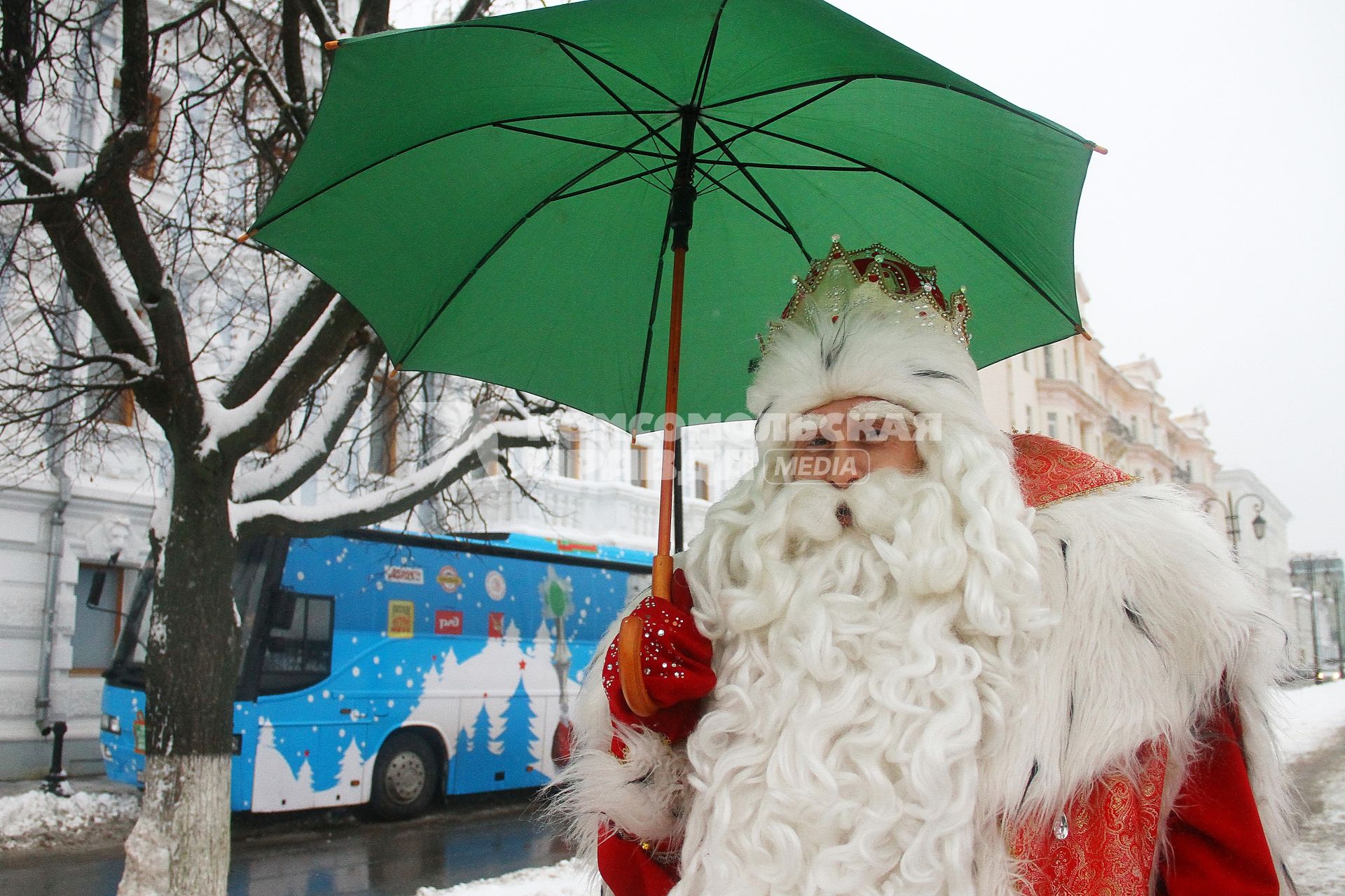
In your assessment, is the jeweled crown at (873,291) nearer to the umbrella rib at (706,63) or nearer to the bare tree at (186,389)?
the umbrella rib at (706,63)

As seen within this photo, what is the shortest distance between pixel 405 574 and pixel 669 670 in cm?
940

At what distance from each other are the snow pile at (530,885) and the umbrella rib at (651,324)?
483cm

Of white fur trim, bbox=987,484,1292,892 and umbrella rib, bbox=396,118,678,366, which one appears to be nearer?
white fur trim, bbox=987,484,1292,892

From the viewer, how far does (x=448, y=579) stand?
11.1 metres

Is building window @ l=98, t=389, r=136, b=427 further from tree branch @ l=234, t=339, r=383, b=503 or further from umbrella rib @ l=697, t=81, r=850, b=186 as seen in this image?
umbrella rib @ l=697, t=81, r=850, b=186

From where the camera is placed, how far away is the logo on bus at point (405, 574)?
10484 mm

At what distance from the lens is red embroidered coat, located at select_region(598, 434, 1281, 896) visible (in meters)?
1.62

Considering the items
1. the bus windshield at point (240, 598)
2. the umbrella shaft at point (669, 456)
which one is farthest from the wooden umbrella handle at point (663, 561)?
the bus windshield at point (240, 598)

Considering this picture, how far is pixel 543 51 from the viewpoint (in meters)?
2.05

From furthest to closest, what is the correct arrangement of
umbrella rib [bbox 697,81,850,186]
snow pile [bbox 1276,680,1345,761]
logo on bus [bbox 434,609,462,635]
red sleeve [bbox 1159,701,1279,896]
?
snow pile [bbox 1276,680,1345,761]
logo on bus [bbox 434,609,462,635]
umbrella rib [bbox 697,81,850,186]
red sleeve [bbox 1159,701,1279,896]

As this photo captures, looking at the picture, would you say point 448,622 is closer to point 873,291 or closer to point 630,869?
point 630,869

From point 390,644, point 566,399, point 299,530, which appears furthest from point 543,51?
point 390,644

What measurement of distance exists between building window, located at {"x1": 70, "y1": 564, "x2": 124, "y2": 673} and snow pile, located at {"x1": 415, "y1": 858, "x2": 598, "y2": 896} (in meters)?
8.29

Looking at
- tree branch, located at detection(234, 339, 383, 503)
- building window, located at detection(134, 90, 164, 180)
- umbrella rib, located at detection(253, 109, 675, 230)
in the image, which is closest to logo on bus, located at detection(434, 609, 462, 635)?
tree branch, located at detection(234, 339, 383, 503)
